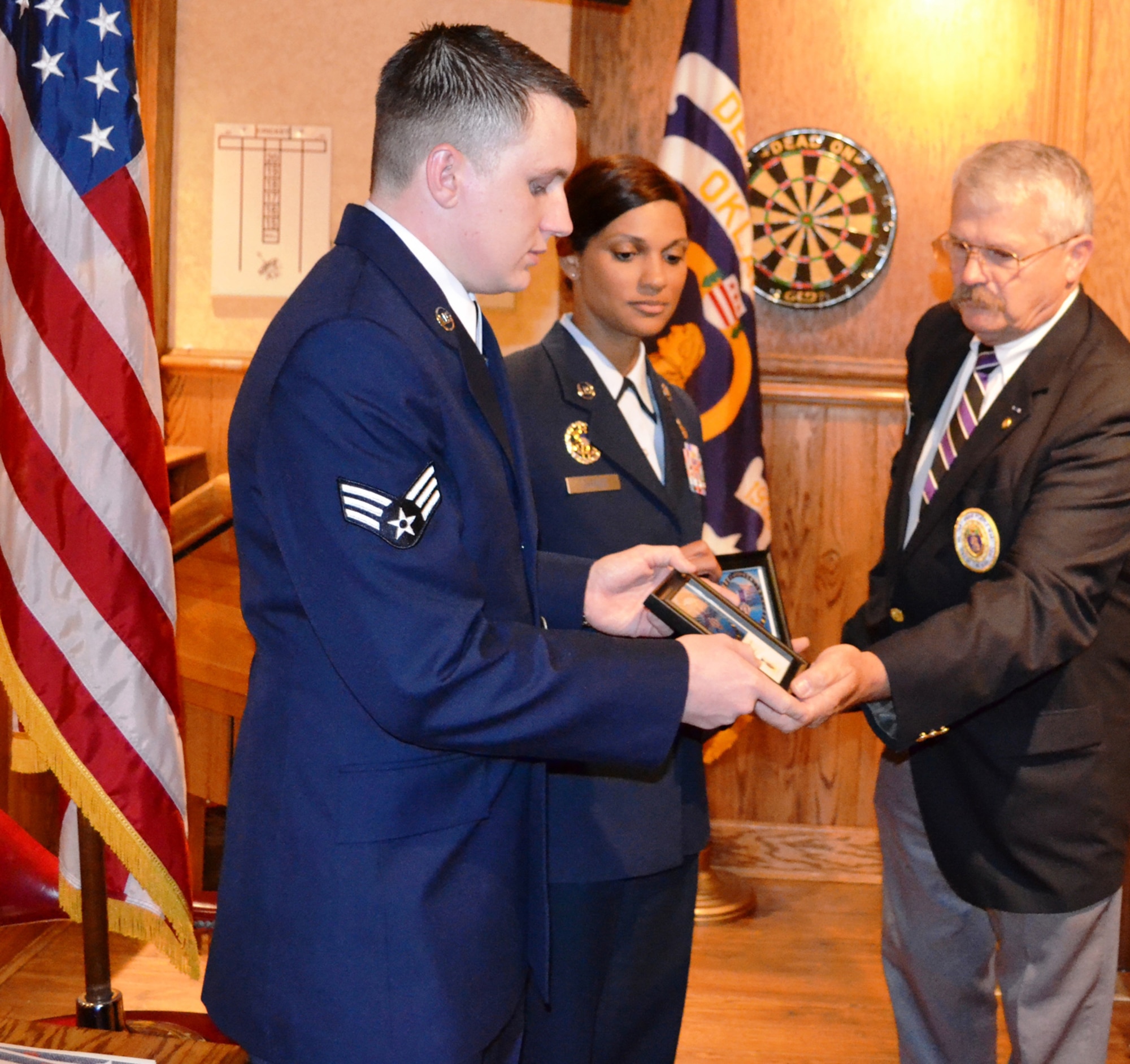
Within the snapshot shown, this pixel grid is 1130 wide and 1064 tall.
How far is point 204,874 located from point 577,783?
193 cm

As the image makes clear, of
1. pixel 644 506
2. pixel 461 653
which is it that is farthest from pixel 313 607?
pixel 644 506

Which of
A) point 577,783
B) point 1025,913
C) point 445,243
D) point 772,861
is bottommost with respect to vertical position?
point 772,861

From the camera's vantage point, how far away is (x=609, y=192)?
2422 mm

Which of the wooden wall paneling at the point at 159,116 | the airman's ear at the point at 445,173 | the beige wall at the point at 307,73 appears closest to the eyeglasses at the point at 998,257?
the airman's ear at the point at 445,173

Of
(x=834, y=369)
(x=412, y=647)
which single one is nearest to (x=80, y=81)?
(x=412, y=647)

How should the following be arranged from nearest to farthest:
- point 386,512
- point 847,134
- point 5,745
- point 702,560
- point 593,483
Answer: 1. point 386,512
2. point 702,560
3. point 593,483
4. point 5,745
5. point 847,134

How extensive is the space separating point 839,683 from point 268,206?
2.75 m

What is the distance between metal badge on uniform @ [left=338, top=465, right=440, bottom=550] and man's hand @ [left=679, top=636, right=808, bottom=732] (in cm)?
38

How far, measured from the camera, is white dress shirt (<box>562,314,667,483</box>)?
2250mm

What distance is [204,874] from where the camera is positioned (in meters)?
3.54

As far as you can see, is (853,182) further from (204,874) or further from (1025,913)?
(204,874)

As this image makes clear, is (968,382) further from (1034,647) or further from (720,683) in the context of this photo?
(720,683)

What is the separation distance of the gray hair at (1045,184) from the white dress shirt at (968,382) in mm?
133

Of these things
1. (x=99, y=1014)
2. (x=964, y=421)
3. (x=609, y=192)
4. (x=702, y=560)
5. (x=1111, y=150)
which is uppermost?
(x=1111, y=150)
